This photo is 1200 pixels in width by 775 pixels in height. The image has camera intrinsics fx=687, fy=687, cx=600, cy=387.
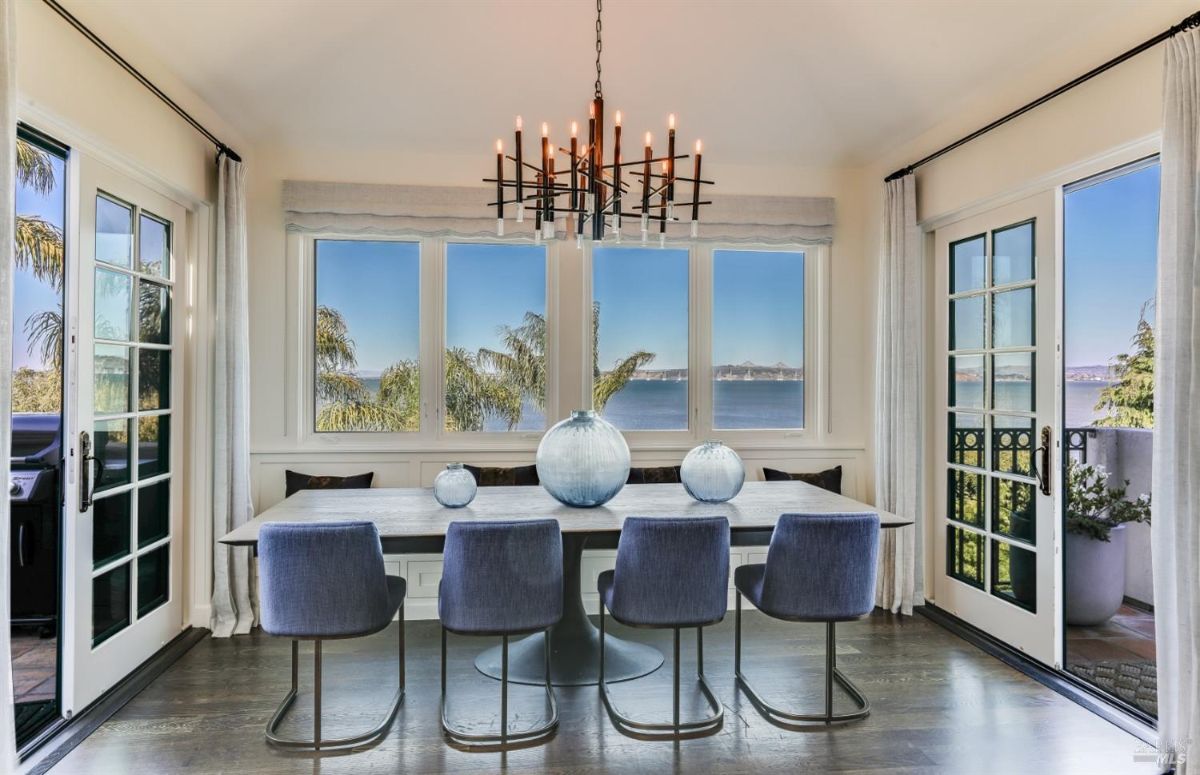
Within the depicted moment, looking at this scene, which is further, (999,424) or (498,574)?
(999,424)

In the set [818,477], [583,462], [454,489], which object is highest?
[583,462]

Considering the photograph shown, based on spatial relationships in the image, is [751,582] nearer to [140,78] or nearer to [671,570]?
[671,570]

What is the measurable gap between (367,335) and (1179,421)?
3.71 m

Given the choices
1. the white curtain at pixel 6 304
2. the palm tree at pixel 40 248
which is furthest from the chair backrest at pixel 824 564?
the palm tree at pixel 40 248

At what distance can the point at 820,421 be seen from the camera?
14.0 ft

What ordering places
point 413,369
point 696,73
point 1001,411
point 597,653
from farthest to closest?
point 413,369 → point 696,73 → point 1001,411 → point 597,653

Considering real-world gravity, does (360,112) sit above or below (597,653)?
above

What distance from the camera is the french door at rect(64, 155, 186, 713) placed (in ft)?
8.48

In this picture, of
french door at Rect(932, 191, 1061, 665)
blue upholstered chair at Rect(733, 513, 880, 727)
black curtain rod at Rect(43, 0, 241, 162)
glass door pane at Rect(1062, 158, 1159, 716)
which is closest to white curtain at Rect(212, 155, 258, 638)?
black curtain rod at Rect(43, 0, 241, 162)

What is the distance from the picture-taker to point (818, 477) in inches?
162

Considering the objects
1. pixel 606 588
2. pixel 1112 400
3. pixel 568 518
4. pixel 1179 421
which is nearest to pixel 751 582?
pixel 606 588

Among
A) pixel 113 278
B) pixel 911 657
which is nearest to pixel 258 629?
pixel 113 278

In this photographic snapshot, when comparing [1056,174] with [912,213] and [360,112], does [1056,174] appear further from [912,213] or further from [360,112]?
[360,112]

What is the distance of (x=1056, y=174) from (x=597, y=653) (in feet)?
9.21
